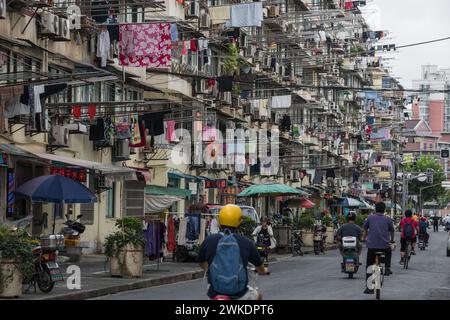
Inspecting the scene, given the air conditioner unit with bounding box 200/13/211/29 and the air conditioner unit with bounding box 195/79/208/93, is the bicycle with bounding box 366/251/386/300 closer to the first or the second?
the air conditioner unit with bounding box 195/79/208/93

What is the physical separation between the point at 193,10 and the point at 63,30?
1510cm

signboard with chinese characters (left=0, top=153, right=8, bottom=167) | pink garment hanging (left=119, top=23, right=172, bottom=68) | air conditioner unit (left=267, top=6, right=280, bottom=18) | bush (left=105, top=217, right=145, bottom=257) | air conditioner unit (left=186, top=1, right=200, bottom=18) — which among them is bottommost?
bush (left=105, top=217, right=145, bottom=257)

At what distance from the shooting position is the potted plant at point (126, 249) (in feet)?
86.5

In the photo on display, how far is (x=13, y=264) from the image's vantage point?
20.0 m

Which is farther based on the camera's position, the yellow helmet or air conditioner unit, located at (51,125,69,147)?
air conditioner unit, located at (51,125,69,147)

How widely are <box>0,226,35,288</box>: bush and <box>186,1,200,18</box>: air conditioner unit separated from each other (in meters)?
27.2

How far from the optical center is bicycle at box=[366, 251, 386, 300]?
20328 millimetres

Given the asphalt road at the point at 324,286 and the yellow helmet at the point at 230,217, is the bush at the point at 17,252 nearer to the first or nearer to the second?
the asphalt road at the point at 324,286

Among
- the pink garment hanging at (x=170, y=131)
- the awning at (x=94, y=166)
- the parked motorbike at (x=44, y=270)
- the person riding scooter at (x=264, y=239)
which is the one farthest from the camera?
the pink garment hanging at (x=170, y=131)

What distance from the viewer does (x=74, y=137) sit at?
36812mm

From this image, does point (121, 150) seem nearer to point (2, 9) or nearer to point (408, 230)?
point (408, 230)

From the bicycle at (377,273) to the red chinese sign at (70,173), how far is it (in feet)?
44.6

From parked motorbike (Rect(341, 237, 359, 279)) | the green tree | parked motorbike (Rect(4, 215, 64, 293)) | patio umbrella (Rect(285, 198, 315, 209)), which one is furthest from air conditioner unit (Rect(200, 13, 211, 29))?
the green tree

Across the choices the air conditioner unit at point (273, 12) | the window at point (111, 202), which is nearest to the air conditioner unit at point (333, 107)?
the air conditioner unit at point (273, 12)
